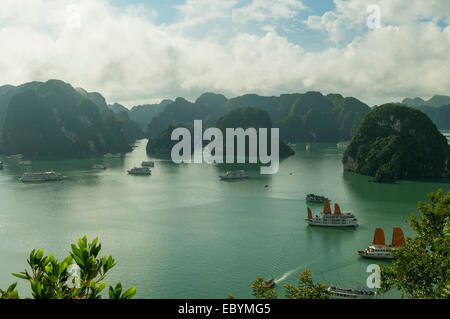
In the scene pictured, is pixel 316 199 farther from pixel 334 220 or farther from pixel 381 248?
pixel 381 248

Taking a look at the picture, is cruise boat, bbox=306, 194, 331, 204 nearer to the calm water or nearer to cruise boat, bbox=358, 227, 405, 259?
the calm water

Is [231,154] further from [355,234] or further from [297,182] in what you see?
[355,234]

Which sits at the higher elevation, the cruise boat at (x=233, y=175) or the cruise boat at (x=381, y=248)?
the cruise boat at (x=233, y=175)

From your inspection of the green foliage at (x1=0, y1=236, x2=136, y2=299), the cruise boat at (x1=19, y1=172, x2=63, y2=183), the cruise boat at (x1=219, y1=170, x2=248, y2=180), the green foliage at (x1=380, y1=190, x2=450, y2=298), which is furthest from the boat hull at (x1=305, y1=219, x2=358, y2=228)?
the cruise boat at (x1=19, y1=172, x2=63, y2=183)

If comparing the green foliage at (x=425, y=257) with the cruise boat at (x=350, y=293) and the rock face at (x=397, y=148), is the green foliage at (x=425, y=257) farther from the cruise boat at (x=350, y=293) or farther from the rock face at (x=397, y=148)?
the rock face at (x=397, y=148)

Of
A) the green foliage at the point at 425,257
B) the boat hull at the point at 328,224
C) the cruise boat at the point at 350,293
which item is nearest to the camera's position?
the green foliage at the point at 425,257

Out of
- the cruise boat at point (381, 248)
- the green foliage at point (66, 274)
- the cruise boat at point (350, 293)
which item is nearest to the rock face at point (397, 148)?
the cruise boat at point (381, 248)
